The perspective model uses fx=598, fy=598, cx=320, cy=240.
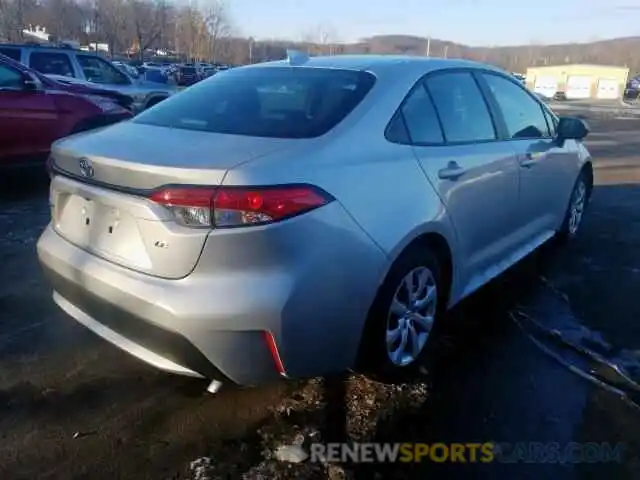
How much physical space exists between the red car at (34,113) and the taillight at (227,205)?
17.2 ft

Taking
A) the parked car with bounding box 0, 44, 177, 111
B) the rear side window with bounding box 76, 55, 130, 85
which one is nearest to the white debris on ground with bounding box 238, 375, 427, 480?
the parked car with bounding box 0, 44, 177, 111

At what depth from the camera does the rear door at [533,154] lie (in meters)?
3.92

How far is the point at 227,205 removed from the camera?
216 cm

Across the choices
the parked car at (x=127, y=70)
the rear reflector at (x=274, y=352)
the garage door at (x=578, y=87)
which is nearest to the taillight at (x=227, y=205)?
the rear reflector at (x=274, y=352)

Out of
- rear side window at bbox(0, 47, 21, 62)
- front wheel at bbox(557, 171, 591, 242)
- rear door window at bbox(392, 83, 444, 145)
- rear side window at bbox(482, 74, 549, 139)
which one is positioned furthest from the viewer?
rear side window at bbox(0, 47, 21, 62)

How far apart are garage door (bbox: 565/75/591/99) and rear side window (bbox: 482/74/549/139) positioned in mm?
67595

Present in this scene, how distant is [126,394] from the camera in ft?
9.32

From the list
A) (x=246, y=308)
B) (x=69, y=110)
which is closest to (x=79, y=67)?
(x=69, y=110)

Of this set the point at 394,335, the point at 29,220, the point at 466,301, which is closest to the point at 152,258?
the point at 394,335

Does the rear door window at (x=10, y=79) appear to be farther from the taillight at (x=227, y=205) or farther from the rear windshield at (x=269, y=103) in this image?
the taillight at (x=227, y=205)

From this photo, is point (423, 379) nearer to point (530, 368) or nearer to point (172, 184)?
point (530, 368)

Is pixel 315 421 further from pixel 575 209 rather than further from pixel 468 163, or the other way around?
pixel 575 209

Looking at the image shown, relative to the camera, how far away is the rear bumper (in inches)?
86.7

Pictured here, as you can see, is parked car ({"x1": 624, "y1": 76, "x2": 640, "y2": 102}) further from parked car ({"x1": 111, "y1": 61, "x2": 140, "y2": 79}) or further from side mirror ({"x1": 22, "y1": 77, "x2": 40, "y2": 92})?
side mirror ({"x1": 22, "y1": 77, "x2": 40, "y2": 92})
